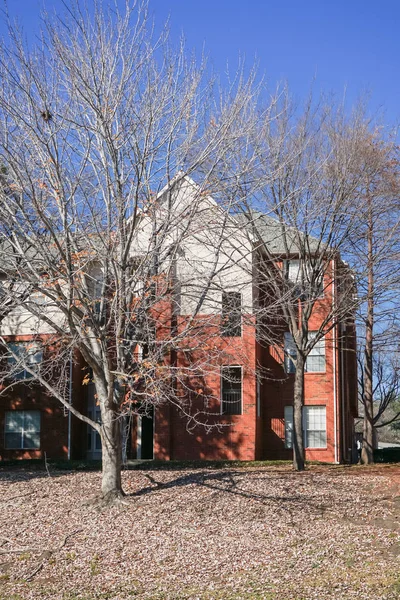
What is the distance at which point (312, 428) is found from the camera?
2458cm

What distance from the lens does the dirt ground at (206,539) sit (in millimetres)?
10062

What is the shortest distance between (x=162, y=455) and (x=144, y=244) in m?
9.02

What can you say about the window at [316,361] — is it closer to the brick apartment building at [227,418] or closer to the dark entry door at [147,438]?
the brick apartment building at [227,418]

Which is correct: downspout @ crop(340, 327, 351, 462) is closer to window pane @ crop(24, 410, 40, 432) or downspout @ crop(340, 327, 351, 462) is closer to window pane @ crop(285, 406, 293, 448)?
window pane @ crop(285, 406, 293, 448)

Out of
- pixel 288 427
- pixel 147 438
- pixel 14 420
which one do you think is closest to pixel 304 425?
pixel 288 427

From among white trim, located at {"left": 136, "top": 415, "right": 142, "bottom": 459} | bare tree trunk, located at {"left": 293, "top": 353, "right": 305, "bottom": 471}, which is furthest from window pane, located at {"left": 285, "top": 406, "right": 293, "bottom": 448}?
bare tree trunk, located at {"left": 293, "top": 353, "right": 305, "bottom": 471}

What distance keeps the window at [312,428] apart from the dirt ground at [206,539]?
311 inches

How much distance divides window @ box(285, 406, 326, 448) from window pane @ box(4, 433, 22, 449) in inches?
378

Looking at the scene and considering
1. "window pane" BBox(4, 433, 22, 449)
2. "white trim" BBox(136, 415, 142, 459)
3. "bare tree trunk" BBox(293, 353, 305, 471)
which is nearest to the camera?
"bare tree trunk" BBox(293, 353, 305, 471)

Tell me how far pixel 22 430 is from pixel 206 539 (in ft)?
48.5

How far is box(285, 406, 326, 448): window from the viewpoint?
2447cm

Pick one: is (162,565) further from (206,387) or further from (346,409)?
(346,409)

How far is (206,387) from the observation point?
23375mm

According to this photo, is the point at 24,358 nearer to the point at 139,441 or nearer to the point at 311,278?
the point at 311,278
